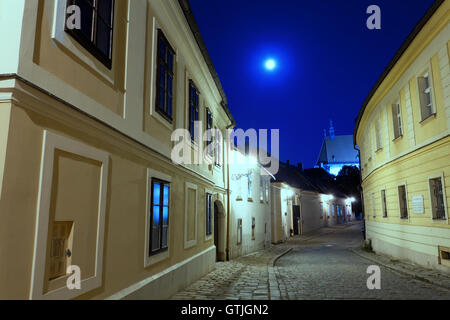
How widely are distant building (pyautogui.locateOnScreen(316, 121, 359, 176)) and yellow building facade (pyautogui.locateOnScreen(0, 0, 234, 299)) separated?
89.4m

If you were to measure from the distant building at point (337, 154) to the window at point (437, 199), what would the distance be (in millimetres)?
84900

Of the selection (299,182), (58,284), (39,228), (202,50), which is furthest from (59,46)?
(299,182)

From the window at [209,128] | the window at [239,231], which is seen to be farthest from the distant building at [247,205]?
the window at [209,128]

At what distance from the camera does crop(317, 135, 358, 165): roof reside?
308ft

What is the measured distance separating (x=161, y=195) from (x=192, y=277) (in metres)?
3.20

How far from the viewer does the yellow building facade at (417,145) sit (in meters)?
9.30

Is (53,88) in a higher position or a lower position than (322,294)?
higher

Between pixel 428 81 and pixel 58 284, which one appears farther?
pixel 428 81

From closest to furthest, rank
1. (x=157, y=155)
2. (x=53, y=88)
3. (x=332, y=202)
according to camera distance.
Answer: (x=53, y=88) → (x=157, y=155) → (x=332, y=202)

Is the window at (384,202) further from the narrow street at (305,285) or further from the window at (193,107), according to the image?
the window at (193,107)

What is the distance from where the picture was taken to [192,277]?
923 cm

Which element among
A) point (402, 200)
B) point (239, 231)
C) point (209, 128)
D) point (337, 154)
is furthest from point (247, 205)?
point (337, 154)

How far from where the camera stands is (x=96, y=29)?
16.0ft

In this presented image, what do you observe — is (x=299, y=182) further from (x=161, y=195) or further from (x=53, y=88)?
(x=53, y=88)
